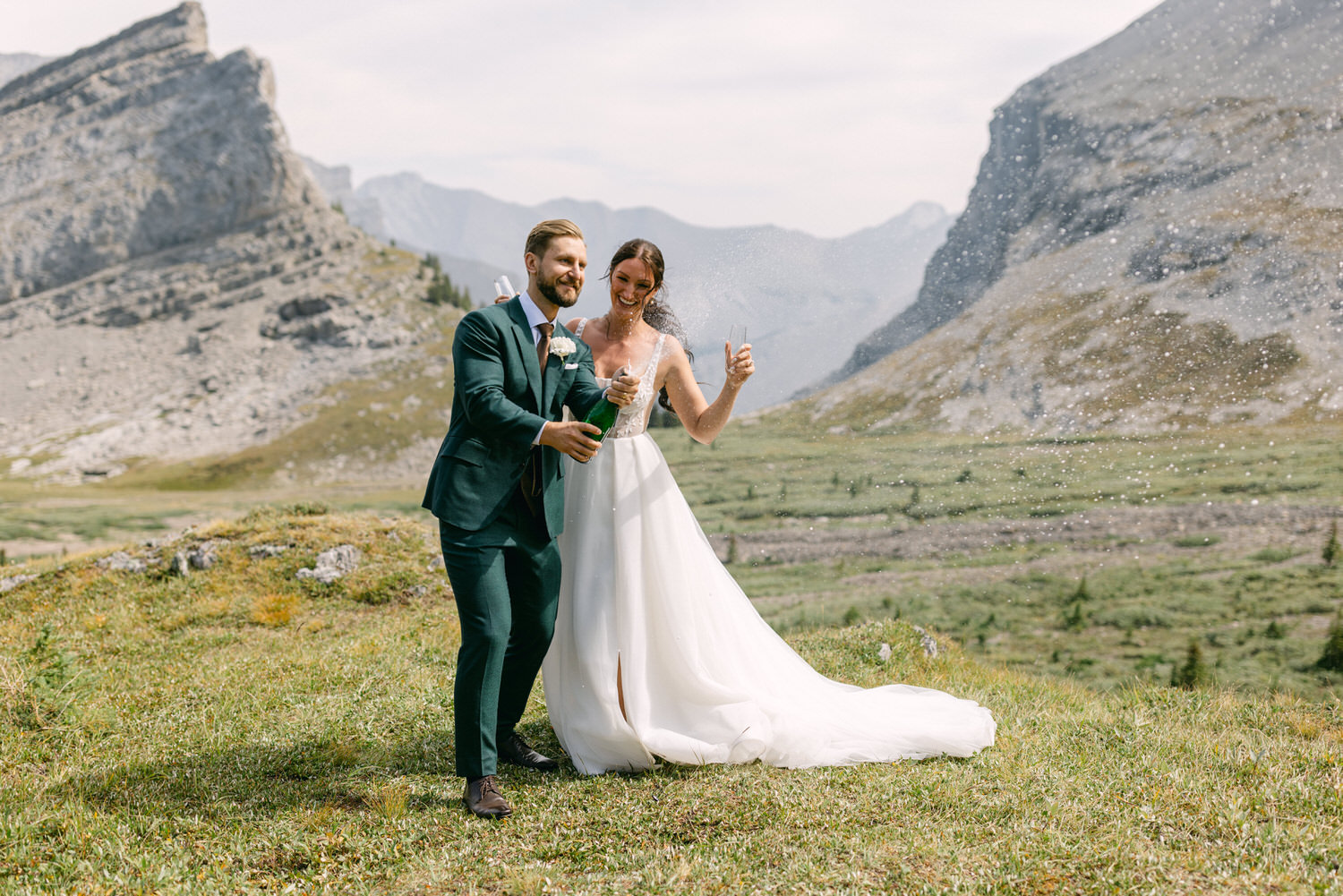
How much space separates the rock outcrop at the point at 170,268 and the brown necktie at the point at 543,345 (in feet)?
390

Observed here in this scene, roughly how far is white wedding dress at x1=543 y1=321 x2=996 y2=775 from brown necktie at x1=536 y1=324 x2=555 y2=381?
88 centimetres

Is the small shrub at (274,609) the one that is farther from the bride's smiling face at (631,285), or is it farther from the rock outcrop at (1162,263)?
the rock outcrop at (1162,263)

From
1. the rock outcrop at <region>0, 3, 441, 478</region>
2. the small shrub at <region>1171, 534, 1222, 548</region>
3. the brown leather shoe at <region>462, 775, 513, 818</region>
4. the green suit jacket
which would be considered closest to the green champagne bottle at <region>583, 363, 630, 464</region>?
the green suit jacket

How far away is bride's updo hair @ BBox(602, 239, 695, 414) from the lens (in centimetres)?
607

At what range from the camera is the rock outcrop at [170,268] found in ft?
399

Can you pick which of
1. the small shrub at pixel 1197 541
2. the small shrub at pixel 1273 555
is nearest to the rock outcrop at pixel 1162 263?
the small shrub at pixel 1197 541

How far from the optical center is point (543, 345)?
18.4 ft

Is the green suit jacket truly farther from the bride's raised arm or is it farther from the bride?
the bride's raised arm

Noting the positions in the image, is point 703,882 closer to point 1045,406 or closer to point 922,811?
point 922,811

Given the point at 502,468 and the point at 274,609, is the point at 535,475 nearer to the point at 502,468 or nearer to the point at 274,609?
the point at 502,468

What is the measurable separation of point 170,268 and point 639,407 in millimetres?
181163

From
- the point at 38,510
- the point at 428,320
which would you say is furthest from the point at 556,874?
the point at 428,320

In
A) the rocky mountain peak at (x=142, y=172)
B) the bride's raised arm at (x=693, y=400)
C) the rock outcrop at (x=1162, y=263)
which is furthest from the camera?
the rocky mountain peak at (x=142, y=172)

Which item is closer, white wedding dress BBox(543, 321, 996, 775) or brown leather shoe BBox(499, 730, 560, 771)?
white wedding dress BBox(543, 321, 996, 775)
